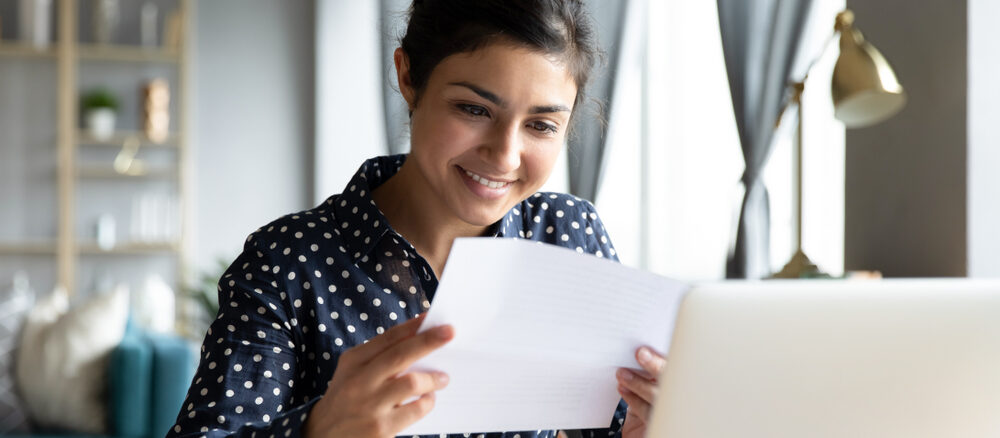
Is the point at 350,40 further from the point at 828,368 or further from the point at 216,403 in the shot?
the point at 828,368

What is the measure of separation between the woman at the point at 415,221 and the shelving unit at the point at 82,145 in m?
4.35

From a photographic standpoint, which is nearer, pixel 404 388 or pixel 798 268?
pixel 404 388

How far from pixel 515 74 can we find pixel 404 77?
0.23 meters

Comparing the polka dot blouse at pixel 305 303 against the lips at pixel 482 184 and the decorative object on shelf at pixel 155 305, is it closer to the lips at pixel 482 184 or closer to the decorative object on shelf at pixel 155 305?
the lips at pixel 482 184

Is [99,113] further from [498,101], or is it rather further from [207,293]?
[498,101]

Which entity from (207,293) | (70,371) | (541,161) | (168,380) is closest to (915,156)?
(541,161)

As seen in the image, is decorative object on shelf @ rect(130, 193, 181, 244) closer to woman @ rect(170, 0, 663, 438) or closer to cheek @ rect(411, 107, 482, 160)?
woman @ rect(170, 0, 663, 438)

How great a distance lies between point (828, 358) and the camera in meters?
0.69

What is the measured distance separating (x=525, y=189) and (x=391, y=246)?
190mm

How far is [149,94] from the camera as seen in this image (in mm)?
5355

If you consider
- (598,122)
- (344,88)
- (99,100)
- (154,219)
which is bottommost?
(154,219)

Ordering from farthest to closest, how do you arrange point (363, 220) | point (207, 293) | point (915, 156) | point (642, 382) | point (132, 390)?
point (207, 293)
point (132, 390)
point (915, 156)
point (363, 220)
point (642, 382)

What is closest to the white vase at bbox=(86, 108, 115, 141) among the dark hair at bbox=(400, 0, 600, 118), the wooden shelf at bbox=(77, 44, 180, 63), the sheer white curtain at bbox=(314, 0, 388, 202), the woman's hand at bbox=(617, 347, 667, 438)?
the wooden shelf at bbox=(77, 44, 180, 63)

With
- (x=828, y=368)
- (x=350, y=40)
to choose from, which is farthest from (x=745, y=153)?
(x=350, y=40)
